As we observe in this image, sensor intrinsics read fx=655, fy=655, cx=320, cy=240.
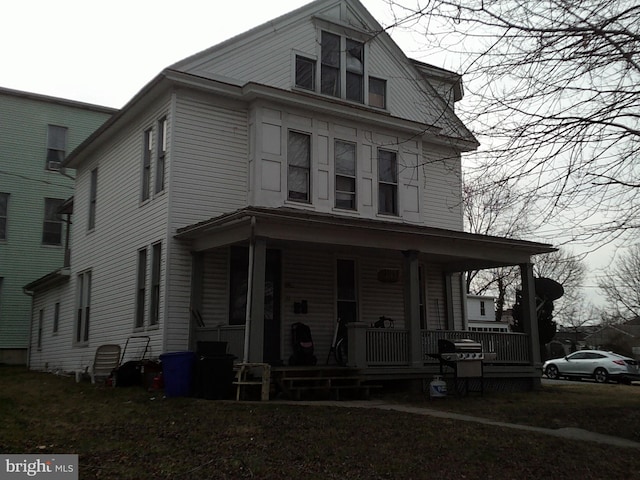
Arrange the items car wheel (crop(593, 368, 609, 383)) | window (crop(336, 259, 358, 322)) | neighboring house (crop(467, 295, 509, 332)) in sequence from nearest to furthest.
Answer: window (crop(336, 259, 358, 322))
car wheel (crop(593, 368, 609, 383))
neighboring house (crop(467, 295, 509, 332))

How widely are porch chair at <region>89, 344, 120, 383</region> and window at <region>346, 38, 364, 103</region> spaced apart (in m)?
8.50

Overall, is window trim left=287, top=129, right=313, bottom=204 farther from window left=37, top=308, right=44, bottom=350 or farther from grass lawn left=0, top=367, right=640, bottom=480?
window left=37, top=308, right=44, bottom=350

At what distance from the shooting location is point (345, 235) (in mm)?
13281

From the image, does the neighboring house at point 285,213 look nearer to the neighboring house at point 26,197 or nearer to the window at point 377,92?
the window at point 377,92

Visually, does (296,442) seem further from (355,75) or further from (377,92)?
(377,92)

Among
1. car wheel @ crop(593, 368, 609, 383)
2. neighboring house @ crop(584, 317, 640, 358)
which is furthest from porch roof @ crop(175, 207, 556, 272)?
neighboring house @ crop(584, 317, 640, 358)

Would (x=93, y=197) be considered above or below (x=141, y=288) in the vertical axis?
above

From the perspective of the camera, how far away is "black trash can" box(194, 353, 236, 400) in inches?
438

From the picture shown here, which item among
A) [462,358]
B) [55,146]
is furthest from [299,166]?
[55,146]

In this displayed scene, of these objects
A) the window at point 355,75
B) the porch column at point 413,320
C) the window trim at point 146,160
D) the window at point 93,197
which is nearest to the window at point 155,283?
the window trim at point 146,160

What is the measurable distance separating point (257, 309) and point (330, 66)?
7536 mm

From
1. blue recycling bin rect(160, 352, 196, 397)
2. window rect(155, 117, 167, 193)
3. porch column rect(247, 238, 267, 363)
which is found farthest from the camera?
window rect(155, 117, 167, 193)

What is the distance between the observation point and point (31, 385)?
14.9m

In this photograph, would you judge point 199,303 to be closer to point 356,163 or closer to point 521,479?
point 356,163
